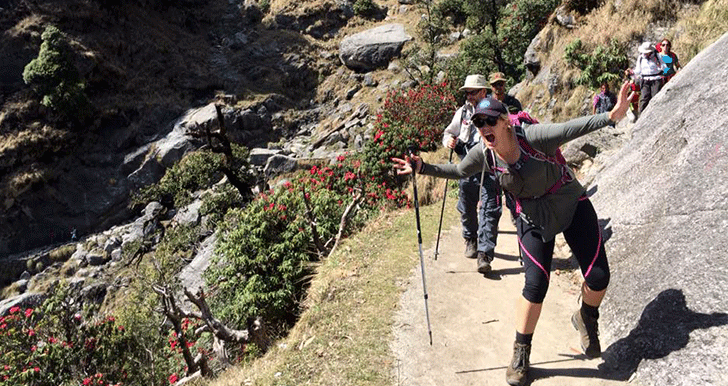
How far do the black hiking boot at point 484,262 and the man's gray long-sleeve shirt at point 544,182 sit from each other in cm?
237

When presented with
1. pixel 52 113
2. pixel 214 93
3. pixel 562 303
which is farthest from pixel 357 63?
pixel 562 303

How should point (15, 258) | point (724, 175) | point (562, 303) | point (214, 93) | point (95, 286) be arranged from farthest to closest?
point (214, 93) → point (15, 258) → point (95, 286) → point (562, 303) → point (724, 175)

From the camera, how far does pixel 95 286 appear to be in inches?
857

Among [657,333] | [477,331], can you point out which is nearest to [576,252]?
[657,333]

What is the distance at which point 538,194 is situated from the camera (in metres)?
3.43

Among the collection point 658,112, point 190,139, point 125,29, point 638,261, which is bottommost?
point 190,139

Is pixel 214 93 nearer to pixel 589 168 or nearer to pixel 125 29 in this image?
pixel 125 29

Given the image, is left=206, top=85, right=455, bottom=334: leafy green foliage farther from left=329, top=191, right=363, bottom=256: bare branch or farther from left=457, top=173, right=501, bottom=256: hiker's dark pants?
left=457, top=173, right=501, bottom=256: hiker's dark pants

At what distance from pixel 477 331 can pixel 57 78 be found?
118 ft

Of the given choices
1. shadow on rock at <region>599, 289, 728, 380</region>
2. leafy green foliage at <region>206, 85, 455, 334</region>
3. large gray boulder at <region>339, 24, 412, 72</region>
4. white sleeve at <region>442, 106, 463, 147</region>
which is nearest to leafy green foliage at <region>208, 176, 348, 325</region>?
leafy green foliage at <region>206, 85, 455, 334</region>

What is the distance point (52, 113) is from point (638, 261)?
3710cm

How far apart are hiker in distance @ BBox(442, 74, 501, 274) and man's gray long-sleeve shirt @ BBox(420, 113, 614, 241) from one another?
5.87 feet

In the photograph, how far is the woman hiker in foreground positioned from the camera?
3.28m

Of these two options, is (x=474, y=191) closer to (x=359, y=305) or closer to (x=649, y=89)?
(x=359, y=305)
